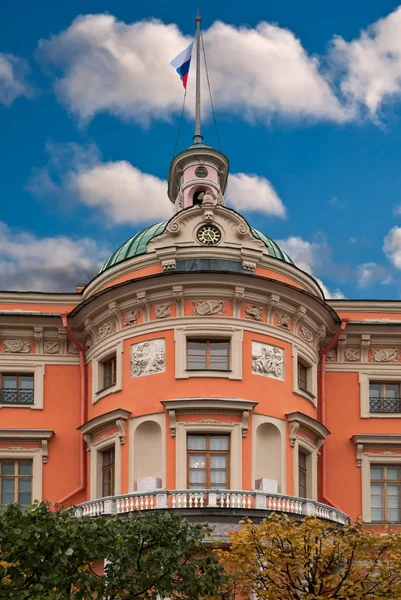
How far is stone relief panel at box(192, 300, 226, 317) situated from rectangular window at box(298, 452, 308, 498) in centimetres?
513

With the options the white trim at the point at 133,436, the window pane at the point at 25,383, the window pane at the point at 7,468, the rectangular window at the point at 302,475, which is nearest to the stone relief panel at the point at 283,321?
the rectangular window at the point at 302,475

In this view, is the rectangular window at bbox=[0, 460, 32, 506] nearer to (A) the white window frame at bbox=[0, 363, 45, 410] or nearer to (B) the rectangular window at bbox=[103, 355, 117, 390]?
(A) the white window frame at bbox=[0, 363, 45, 410]

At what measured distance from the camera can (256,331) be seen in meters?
32.6

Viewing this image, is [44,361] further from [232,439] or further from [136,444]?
[232,439]

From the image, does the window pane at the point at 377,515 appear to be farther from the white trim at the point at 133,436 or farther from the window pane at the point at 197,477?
the white trim at the point at 133,436

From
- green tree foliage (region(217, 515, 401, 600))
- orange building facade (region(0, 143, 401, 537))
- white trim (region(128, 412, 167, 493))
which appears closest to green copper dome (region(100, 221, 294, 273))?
orange building facade (region(0, 143, 401, 537))

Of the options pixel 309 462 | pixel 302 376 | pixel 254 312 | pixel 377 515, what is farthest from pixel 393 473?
pixel 254 312

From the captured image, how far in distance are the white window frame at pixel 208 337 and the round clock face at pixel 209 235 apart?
2730mm

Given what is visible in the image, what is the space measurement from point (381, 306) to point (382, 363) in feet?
6.31

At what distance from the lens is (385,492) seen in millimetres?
35000

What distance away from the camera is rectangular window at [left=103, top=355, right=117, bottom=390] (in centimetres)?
3362

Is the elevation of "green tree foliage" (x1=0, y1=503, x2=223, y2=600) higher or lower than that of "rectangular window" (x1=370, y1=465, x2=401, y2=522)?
lower

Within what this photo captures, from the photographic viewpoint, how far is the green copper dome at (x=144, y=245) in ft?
119

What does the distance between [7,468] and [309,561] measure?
41.1 feet
